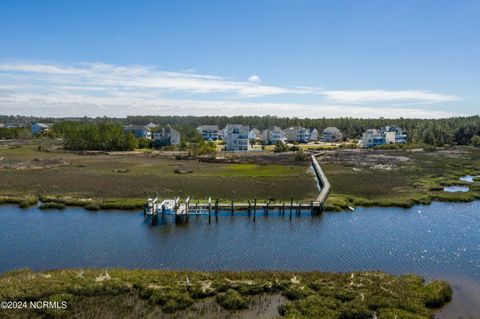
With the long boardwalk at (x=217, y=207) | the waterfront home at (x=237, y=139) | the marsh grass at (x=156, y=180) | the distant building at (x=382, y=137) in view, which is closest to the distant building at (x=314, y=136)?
the distant building at (x=382, y=137)

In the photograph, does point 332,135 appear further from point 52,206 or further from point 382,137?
point 52,206

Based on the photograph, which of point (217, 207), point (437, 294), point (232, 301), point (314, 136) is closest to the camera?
point (232, 301)

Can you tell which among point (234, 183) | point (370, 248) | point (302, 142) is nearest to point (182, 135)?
point (302, 142)

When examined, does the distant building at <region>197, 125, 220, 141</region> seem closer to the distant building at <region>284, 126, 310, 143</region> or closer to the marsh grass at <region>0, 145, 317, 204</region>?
the distant building at <region>284, 126, 310, 143</region>

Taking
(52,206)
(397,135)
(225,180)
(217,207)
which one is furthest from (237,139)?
(52,206)

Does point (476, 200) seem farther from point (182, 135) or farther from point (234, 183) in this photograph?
point (182, 135)

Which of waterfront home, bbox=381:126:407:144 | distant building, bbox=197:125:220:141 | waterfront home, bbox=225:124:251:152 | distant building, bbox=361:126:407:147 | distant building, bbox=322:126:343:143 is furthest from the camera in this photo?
distant building, bbox=322:126:343:143

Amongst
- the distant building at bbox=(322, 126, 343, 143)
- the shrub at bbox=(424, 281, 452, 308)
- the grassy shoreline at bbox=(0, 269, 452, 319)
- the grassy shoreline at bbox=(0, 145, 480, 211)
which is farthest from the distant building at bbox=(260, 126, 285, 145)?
the shrub at bbox=(424, 281, 452, 308)
